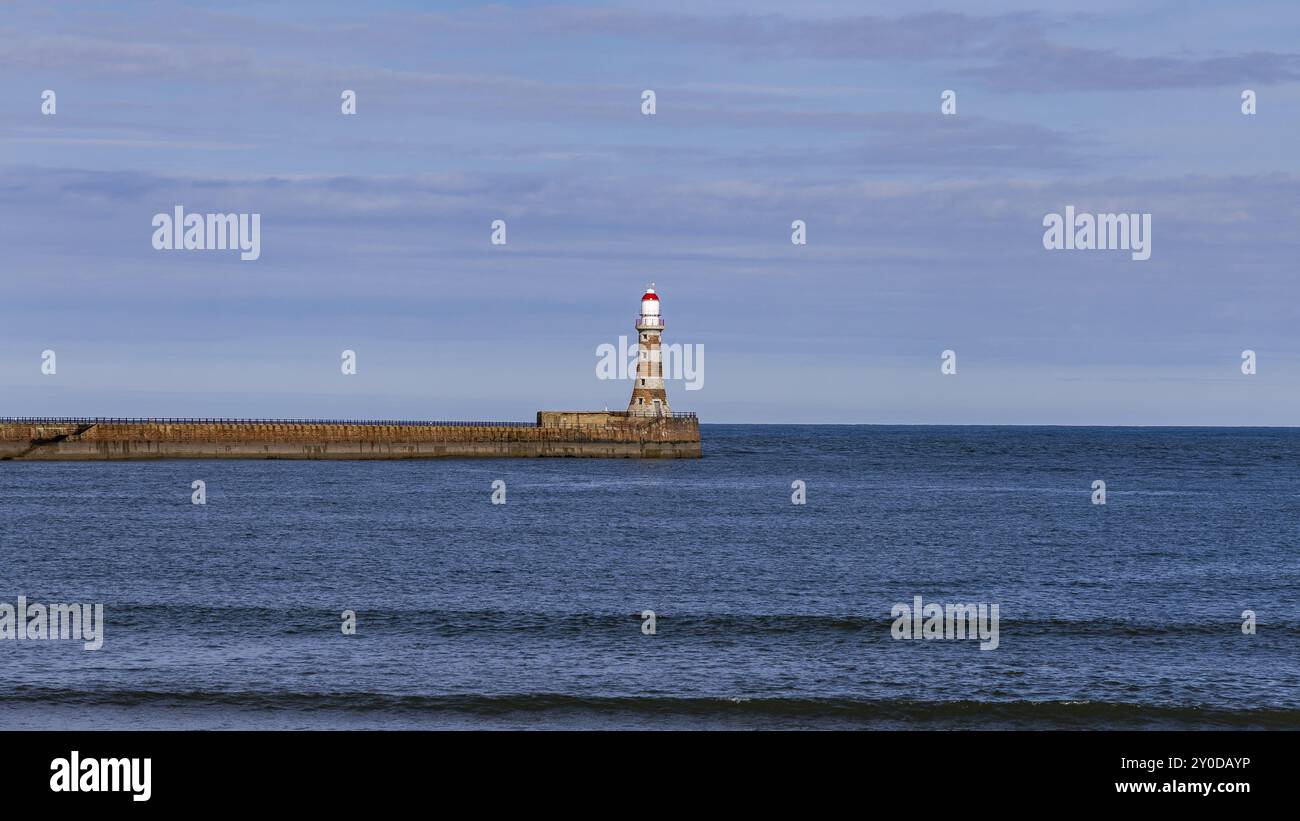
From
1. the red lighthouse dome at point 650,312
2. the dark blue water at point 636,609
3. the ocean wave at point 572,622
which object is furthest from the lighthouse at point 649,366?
the ocean wave at point 572,622

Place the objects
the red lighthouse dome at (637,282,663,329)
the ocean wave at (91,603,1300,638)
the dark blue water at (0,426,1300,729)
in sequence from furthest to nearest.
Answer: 1. the red lighthouse dome at (637,282,663,329)
2. the ocean wave at (91,603,1300,638)
3. the dark blue water at (0,426,1300,729)

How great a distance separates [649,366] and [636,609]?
242ft

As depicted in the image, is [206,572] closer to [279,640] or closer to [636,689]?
[279,640]

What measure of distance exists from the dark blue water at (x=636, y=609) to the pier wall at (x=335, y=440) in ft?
109

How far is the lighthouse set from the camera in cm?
10294

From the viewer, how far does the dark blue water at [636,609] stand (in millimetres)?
22625

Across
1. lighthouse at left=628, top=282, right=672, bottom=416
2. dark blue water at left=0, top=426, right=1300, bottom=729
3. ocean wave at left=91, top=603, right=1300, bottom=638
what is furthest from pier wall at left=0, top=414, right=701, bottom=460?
ocean wave at left=91, top=603, right=1300, bottom=638

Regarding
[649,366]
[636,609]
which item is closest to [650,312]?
[649,366]

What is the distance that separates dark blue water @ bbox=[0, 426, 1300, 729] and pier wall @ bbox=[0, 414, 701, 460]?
3322 cm

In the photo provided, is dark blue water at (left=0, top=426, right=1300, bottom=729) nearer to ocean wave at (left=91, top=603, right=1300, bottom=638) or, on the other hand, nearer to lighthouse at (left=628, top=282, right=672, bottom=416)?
ocean wave at (left=91, top=603, right=1300, bottom=638)

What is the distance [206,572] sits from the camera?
38.6 metres

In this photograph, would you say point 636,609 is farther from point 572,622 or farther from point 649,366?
point 649,366
